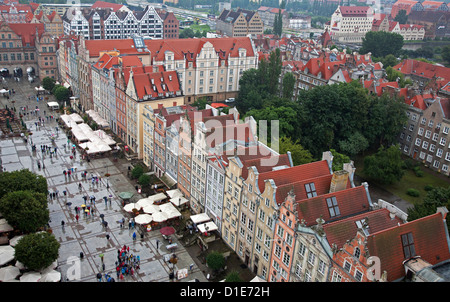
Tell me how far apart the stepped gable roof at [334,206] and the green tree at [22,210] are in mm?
35565

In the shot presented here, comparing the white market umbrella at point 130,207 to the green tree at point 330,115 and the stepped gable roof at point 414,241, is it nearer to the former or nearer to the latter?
the green tree at point 330,115

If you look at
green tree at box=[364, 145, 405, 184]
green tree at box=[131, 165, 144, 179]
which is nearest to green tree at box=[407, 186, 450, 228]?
green tree at box=[364, 145, 405, 184]

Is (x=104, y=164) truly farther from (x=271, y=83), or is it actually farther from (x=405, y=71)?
(x=405, y=71)

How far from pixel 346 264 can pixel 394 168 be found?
48.5 m

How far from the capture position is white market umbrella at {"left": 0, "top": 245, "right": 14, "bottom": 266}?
166 feet

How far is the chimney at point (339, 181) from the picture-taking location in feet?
163

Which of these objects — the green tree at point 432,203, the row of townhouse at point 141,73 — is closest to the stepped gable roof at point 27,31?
the row of townhouse at point 141,73

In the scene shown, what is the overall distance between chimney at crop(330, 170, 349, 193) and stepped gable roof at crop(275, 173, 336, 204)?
101 centimetres

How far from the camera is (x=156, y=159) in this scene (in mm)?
79750

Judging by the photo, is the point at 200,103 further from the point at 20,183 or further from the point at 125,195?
the point at 20,183

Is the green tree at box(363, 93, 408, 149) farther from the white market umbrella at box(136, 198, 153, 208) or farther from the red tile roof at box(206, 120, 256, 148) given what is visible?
the white market umbrella at box(136, 198, 153, 208)

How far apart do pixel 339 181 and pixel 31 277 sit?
39.2m
